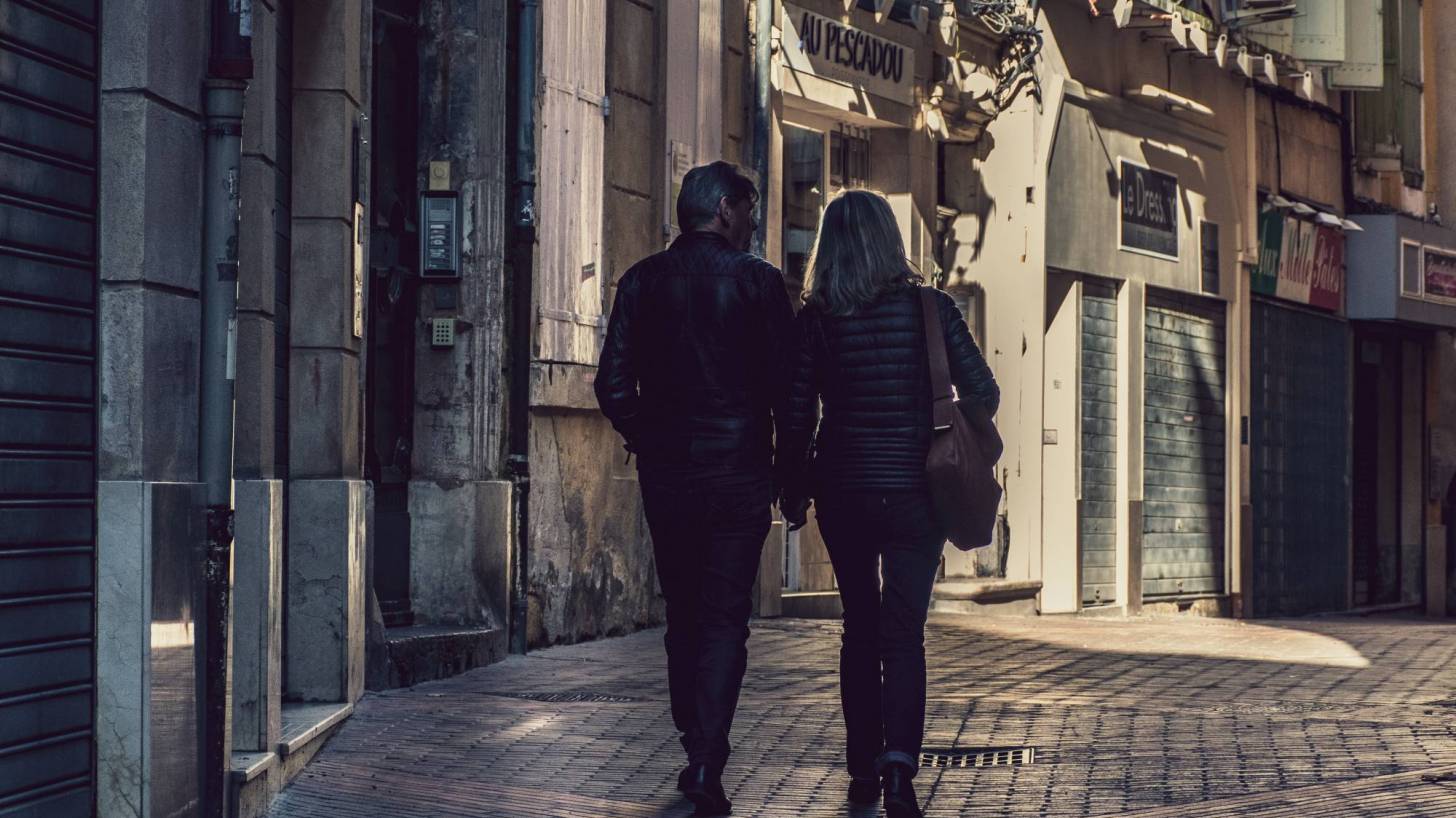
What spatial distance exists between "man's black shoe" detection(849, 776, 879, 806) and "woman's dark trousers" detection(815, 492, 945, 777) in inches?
2.1

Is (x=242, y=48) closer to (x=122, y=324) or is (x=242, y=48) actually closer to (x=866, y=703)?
(x=122, y=324)

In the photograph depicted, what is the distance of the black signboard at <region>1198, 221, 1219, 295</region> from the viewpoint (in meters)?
21.4

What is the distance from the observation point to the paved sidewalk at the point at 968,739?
22.2ft

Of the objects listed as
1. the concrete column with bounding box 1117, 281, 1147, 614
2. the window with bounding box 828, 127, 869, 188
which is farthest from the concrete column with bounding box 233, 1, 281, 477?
the concrete column with bounding box 1117, 281, 1147, 614

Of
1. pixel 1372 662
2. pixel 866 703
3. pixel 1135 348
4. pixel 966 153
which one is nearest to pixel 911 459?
pixel 866 703

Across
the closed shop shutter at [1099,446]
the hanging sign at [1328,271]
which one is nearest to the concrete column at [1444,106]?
the hanging sign at [1328,271]

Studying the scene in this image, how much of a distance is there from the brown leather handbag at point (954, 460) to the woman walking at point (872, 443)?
0.14ft

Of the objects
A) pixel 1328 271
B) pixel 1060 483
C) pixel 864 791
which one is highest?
pixel 1328 271

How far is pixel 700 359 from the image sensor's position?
6.67m

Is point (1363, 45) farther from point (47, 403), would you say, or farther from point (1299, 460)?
point (47, 403)

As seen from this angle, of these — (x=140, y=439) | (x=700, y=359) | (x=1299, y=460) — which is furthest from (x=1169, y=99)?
(x=140, y=439)

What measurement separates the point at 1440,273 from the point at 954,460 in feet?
69.3

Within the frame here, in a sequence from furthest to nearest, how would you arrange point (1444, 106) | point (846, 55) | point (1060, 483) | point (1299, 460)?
1. point (1444, 106)
2. point (1299, 460)
3. point (1060, 483)
4. point (846, 55)

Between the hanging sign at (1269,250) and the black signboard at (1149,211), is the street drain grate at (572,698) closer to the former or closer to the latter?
the black signboard at (1149,211)
